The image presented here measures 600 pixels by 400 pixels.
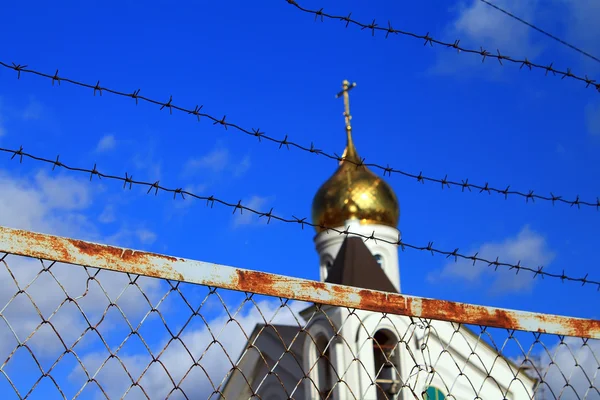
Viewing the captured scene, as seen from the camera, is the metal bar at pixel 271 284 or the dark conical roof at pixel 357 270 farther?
the dark conical roof at pixel 357 270

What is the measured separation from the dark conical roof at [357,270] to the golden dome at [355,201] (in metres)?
2.01

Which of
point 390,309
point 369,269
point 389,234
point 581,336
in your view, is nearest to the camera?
point 390,309

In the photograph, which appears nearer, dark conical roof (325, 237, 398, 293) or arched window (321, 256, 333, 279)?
dark conical roof (325, 237, 398, 293)

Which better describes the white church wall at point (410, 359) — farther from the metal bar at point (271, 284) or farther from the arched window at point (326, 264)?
the metal bar at point (271, 284)

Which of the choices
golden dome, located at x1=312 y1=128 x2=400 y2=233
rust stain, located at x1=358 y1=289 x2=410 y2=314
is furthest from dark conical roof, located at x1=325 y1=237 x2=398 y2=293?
rust stain, located at x1=358 y1=289 x2=410 y2=314

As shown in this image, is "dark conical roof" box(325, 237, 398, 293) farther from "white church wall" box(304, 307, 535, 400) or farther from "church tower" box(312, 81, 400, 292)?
"church tower" box(312, 81, 400, 292)

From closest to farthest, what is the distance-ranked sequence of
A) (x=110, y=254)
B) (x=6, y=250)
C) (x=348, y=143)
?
1. (x=6, y=250)
2. (x=110, y=254)
3. (x=348, y=143)

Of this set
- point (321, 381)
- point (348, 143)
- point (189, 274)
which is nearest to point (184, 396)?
point (189, 274)

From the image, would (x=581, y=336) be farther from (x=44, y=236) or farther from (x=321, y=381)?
(x=321, y=381)

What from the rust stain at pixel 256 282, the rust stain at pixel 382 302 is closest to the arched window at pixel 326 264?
the rust stain at pixel 382 302

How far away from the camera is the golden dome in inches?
821

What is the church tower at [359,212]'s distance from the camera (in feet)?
68.4

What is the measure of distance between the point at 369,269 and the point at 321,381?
2627 mm

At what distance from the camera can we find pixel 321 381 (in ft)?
54.7
